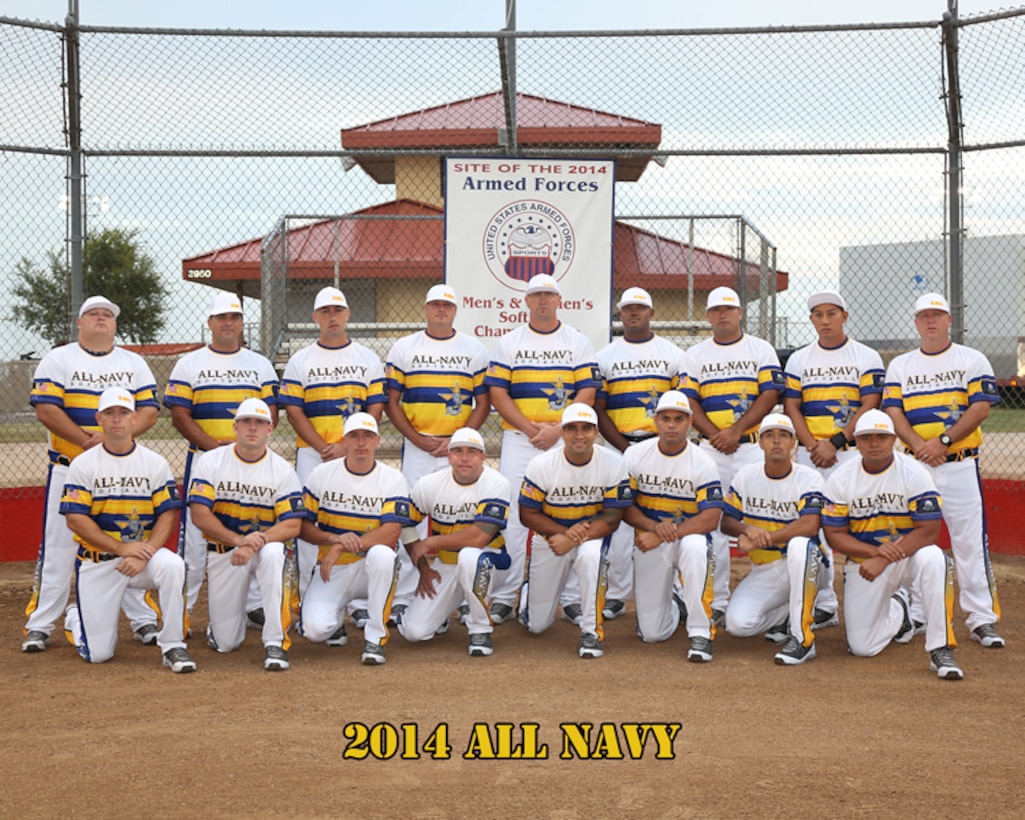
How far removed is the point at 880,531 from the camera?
21.5 feet

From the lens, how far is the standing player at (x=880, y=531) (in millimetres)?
6328

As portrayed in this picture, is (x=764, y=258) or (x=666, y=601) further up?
(x=764, y=258)

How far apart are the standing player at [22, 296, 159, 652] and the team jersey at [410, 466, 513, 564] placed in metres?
1.76

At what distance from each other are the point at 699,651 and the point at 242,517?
269 cm

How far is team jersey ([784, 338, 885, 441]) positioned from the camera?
7305mm

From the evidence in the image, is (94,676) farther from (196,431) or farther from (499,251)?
(499,251)

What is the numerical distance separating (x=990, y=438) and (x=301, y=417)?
57.4ft

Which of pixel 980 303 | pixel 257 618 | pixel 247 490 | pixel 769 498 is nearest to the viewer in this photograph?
pixel 247 490

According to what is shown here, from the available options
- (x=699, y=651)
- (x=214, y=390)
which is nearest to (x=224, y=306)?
(x=214, y=390)

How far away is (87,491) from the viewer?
6.43 m

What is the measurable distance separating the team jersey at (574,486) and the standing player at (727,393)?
2.69 feet

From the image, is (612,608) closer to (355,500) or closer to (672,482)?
(672,482)

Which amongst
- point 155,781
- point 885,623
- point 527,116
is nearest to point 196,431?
point 155,781

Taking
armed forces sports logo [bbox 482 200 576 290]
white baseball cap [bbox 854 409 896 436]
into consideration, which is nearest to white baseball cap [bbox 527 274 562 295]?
armed forces sports logo [bbox 482 200 576 290]
